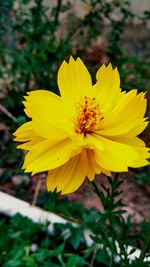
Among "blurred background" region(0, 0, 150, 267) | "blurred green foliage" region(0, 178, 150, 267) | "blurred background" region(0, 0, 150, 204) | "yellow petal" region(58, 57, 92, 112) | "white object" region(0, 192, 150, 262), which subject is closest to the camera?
"yellow petal" region(58, 57, 92, 112)

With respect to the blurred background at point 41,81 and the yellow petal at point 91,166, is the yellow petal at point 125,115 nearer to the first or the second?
the yellow petal at point 91,166

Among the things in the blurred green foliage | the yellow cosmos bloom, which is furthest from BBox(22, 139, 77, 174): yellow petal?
the blurred green foliage

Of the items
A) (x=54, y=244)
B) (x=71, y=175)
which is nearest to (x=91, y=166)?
(x=71, y=175)

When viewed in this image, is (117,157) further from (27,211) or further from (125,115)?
(27,211)

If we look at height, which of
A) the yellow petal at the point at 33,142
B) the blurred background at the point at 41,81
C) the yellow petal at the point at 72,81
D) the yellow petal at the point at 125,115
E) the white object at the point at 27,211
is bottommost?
the yellow petal at the point at 33,142

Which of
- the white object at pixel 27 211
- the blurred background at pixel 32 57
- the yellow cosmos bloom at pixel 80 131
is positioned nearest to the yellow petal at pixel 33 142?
the yellow cosmos bloom at pixel 80 131

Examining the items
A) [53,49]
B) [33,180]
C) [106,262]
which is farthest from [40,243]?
[53,49]

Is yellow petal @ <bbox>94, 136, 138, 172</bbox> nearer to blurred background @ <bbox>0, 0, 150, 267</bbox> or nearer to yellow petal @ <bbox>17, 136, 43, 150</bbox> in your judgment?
yellow petal @ <bbox>17, 136, 43, 150</bbox>
